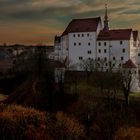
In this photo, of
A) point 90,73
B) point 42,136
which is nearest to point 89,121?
point 42,136

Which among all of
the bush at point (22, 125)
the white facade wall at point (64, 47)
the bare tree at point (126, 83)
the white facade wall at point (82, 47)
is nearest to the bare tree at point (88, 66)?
the white facade wall at point (82, 47)

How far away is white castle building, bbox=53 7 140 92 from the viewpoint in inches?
3169

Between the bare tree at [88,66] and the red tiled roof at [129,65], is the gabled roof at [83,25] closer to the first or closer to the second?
the bare tree at [88,66]

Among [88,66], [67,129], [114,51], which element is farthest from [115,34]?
[67,129]

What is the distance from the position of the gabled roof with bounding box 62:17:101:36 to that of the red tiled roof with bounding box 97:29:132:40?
6.42ft

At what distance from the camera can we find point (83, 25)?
3361 inches

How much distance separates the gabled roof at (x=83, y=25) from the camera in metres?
83.9

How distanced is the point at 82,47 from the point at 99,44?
11.2 feet

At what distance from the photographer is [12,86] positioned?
286ft

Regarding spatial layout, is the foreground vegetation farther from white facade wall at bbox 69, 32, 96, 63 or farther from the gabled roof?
the gabled roof

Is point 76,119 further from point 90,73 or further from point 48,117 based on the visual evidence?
point 90,73

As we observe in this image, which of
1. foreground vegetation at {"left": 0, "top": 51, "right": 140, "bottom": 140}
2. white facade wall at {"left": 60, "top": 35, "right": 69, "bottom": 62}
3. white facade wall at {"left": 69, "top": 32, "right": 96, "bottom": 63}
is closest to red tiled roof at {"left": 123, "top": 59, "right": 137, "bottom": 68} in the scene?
foreground vegetation at {"left": 0, "top": 51, "right": 140, "bottom": 140}

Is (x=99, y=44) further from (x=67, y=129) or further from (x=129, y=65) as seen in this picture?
(x=67, y=129)

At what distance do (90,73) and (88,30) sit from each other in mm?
9390
